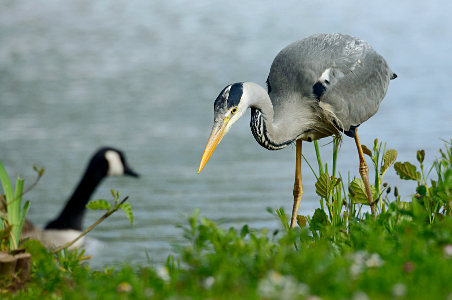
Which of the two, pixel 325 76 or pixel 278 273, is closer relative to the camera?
pixel 278 273

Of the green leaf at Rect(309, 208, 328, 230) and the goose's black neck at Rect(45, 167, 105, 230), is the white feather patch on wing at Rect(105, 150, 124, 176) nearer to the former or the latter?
the goose's black neck at Rect(45, 167, 105, 230)

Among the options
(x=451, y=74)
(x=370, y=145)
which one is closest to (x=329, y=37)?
(x=370, y=145)

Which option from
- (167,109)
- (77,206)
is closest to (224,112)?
(77,206)

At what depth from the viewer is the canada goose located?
814cm

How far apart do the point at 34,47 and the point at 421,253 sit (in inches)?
785

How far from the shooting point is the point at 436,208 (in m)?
4.98

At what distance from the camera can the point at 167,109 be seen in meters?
14.4

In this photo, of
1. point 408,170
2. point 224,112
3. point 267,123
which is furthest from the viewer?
point 267,123

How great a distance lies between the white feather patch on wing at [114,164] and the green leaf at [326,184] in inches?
152

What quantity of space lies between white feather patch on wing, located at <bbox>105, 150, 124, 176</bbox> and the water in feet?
2.12

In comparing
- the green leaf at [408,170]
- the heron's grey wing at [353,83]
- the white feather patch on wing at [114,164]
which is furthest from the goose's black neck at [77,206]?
the green leaf at [408,170]

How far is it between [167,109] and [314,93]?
28.8ft

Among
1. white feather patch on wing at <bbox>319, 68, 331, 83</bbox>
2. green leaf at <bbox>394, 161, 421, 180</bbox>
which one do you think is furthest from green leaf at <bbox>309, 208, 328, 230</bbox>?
white feather patch on wing at <bbox>319, 68, 331, 83</bbox>

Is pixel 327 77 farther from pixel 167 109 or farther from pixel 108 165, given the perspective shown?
pixel 167 109
